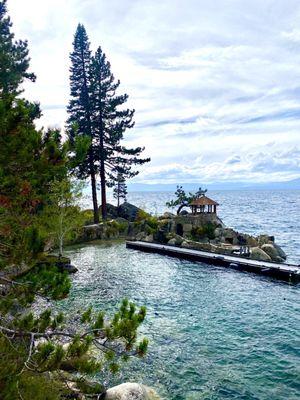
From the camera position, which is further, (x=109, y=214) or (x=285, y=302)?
(x=109, y=214)

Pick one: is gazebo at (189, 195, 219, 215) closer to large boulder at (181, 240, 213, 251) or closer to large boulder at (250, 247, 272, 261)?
large boulder at (181, 240, 213, 251)

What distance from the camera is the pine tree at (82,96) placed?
40.6 meters

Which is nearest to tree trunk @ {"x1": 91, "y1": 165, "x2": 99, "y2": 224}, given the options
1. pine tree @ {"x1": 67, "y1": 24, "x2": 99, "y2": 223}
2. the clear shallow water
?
pine tree @ {"x1": 67, "y1": 24, "x2": 99, "y2": 223}

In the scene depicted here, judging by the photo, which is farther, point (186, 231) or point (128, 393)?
point (186, 231)

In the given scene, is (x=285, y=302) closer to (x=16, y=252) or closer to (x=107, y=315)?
(x=107, y=315)

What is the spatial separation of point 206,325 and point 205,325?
45 millimetres

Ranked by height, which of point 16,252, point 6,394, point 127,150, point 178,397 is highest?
point 127,150

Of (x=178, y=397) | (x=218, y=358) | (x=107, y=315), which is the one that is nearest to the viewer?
(x=178, y=397)

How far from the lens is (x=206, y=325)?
14.9m

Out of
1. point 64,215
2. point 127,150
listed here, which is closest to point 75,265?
point 64,215

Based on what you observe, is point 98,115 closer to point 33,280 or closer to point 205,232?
point 205,232

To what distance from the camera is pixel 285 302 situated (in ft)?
59.5

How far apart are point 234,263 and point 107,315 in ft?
44.7

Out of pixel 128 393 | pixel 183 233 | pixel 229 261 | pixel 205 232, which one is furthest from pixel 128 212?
pixel 128 393
